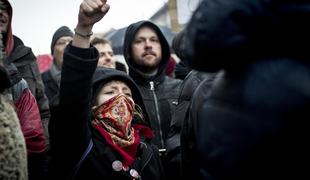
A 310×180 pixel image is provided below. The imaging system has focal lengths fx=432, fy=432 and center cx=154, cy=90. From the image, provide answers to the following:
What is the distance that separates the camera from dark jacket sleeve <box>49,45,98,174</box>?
213cm

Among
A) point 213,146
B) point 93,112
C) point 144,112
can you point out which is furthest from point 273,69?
point 144,112

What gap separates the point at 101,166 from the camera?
245 cm

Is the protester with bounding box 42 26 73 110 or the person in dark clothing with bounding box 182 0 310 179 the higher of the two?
the person in dark clothing with bounding box 182 0 310 179

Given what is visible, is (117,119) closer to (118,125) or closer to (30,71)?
(118,125)

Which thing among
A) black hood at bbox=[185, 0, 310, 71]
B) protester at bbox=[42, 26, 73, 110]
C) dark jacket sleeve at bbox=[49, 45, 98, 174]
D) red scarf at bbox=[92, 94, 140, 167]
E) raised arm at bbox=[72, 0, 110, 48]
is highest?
black hood at bbox=[185, 0, 310, 71]

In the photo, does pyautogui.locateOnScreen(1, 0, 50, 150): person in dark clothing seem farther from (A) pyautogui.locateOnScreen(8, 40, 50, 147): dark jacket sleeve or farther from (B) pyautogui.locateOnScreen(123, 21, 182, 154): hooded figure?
(B) pyautogui.locateOnScreen(123, 21, 182, 154): hooded figure

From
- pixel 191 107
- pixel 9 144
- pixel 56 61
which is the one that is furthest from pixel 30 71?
pixel 56 61

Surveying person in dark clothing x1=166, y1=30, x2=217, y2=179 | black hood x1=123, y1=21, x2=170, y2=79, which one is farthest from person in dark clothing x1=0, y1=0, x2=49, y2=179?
black hood x1=123, y1=21, x2=170, y2=79

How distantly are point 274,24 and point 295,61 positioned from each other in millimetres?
107

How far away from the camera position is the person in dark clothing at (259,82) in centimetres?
105

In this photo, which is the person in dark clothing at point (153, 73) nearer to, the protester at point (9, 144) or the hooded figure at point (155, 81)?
the hooded figure at point (155, 81)

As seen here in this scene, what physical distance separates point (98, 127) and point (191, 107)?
103 cm

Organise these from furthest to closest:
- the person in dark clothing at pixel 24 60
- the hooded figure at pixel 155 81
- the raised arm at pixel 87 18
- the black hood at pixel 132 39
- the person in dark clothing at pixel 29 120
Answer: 1. the black hood at pixel 132 39
2. the hooded figure at pixel 155 81
3. the person in dark clothing at pixel 24 60
4. the person in dark clothing at pixel 29 120
5. the raised arm at pixel 87 18

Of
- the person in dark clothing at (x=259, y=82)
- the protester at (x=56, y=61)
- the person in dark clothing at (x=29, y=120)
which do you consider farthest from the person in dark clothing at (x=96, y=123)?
the protester at (x=56, y=61)
